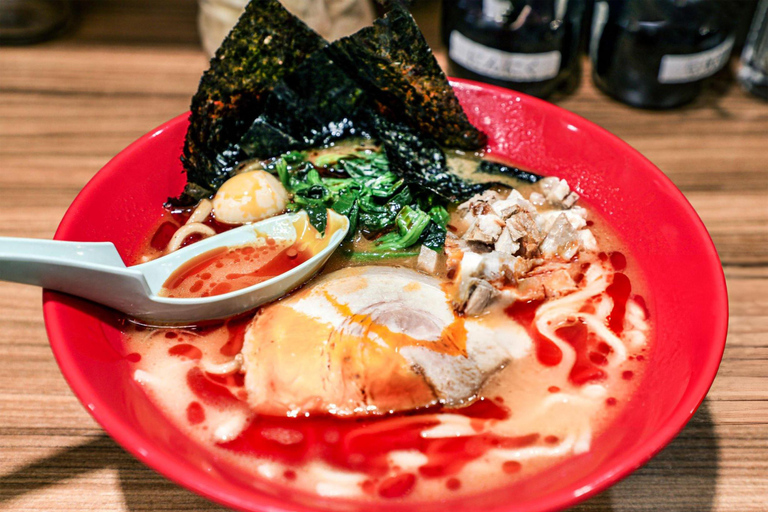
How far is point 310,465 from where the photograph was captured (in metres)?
1.07

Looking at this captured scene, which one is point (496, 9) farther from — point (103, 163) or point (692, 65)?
point (103, 163)

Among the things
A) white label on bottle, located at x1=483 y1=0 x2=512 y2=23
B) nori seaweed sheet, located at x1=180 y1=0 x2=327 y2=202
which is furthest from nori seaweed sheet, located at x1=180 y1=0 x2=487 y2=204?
white label on bottle, located at x1=483 y1=0 x2=512 y2=23

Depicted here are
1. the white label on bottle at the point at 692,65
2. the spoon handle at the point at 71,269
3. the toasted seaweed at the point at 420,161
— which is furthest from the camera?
the white label on bottle at the point at 692,65

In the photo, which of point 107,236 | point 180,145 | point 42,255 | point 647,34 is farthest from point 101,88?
point 647,34

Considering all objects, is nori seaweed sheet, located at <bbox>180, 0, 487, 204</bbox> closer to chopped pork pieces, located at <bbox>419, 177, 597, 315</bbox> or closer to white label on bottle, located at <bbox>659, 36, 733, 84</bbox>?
chopped pork pieces, located at <bbox>419, 177, 597, 315</bbox>

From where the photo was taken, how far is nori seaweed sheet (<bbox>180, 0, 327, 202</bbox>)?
1553 millimetres

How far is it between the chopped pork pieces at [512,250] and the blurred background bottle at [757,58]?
1383 millimetres

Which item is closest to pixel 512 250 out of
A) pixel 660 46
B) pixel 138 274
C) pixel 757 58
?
pixel 138 274

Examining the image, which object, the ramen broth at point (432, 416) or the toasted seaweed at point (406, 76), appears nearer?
the ramen broth at point (432, 416)

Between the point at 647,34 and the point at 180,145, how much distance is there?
1631 millimetres

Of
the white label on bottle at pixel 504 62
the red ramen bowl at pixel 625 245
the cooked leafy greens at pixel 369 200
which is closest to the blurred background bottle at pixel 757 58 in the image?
the white label on bottle at pixel 504 62

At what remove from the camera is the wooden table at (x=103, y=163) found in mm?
1255

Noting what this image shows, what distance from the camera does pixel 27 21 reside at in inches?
104

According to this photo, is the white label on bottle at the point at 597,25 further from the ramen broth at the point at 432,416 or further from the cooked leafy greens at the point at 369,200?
the ramen broth at the point at 432,416
